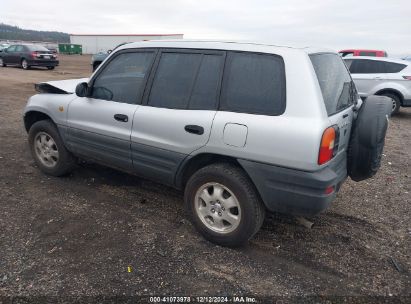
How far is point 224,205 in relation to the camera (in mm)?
3064

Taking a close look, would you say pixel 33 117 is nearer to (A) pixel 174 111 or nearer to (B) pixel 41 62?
(A) pixel 174 111

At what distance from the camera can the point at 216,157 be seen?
3.06m

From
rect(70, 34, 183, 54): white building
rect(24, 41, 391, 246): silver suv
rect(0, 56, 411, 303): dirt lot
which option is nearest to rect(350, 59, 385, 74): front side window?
rect(0, 56, 411, 303): dirt lot

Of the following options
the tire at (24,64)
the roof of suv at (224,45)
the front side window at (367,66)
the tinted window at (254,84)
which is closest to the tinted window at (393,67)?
the front side window at (367,66)

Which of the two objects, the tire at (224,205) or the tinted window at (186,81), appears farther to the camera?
the tinted window at (186,81)

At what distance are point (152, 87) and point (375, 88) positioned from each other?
833cm

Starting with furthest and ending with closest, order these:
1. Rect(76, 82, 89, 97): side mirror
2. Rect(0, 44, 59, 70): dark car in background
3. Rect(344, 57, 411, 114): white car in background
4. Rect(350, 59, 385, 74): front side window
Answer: Rect(0, 44, 59, 70): dark car in background → Rect(350, 59, 385, 74): front side window → Rect(344, 57, 411, 114): white car in background → Rect(76, 82, 89, 97): side mirror

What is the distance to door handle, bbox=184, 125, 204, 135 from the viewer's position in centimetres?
299

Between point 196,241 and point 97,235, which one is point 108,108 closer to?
point 97,235

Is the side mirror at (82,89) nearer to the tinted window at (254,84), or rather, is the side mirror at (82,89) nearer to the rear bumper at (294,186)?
the tinted window at (254,84)

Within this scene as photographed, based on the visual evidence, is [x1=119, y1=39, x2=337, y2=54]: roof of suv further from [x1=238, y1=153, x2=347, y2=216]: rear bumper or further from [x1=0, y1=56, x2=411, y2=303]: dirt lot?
[x1=0, y1=56, x2=411, y2=303]: dirt lot

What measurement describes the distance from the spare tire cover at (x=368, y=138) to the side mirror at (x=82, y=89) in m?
2.85

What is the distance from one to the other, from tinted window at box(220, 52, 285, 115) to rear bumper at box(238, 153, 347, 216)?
47 cm

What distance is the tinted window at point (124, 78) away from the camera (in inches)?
139
